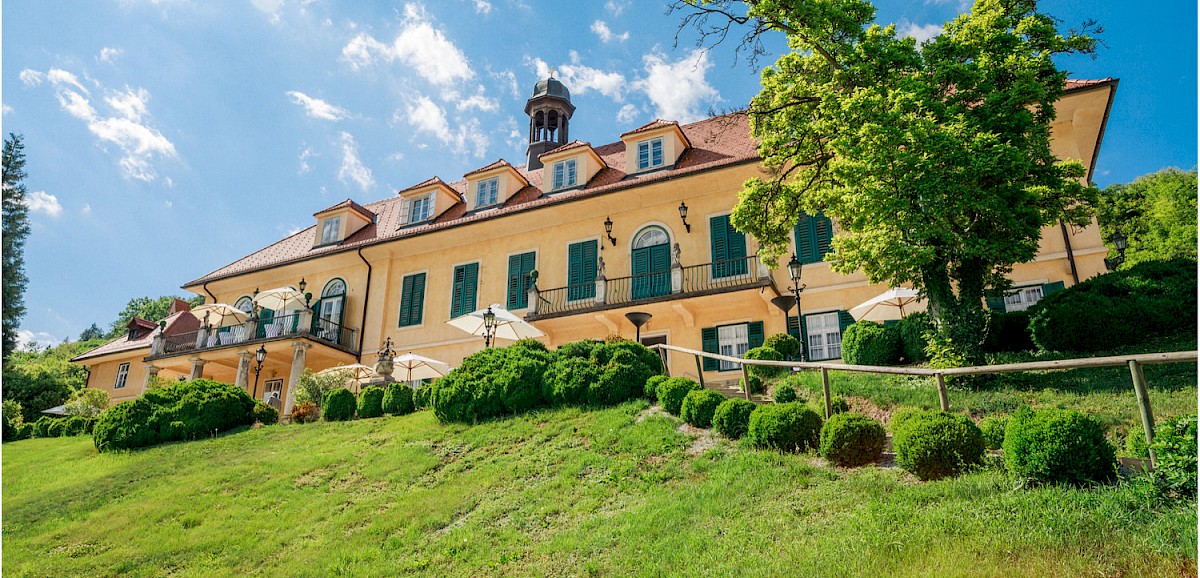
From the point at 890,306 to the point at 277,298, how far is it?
1860 cm

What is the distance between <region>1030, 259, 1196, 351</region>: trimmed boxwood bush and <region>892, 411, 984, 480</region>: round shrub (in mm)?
6227

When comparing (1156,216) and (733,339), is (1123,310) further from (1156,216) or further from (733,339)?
(1156,216)

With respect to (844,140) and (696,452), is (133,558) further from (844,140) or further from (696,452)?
(844,140)

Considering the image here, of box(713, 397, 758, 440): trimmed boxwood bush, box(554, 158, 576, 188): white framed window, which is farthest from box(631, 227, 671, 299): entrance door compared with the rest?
box(713, 397, 758, 440): trimmed boxwood bush

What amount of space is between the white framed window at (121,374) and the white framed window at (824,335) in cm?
2727

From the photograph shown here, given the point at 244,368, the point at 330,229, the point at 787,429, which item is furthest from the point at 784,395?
the point at 330,229

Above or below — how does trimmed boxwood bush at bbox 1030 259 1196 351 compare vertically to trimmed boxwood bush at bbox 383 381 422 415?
above

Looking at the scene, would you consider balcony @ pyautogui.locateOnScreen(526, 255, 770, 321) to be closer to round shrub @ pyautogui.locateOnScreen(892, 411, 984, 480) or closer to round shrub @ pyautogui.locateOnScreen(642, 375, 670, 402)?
round shrub @ pyautogui.locateOnScreen(642, 375, 670, 402)

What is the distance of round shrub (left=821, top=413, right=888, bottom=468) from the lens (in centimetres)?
761

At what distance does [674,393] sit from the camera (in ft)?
36.8

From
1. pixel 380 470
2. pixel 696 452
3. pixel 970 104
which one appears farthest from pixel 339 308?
pixel 970 104

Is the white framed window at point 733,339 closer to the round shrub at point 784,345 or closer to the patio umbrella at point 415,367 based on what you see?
the round shrub at point 784,345

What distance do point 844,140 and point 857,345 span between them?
3.95m

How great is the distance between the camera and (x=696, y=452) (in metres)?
9.20
